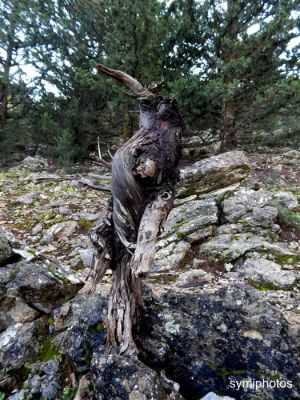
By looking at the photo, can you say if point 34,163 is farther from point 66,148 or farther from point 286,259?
point 286,259

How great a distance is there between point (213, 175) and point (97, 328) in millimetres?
5154

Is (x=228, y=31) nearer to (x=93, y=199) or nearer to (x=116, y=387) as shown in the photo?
(x=93, y=199)

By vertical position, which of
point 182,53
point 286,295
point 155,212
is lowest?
point 286,295

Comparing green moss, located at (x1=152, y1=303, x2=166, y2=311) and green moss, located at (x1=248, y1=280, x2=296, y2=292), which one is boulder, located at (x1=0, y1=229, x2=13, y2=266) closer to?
green moss, located at (x1=152, y1=303, x2=166, y2=311)

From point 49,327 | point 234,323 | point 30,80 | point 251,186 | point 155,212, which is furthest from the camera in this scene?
point 30,80

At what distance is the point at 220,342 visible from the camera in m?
2.63

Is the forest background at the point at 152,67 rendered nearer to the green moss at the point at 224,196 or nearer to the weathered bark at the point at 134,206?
the green moss at the point at 224,196

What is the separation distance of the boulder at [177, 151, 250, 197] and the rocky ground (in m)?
0.94

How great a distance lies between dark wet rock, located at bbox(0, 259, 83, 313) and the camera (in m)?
→ 3.26

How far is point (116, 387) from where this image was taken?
212 centimetres

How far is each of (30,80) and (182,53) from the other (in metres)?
6.29

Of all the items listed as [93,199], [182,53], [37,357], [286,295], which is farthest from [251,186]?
[37,357]

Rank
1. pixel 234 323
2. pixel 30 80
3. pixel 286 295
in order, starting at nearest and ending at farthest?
1. pixel 234 323
2. pixel 286 295
3. pixel 30 80

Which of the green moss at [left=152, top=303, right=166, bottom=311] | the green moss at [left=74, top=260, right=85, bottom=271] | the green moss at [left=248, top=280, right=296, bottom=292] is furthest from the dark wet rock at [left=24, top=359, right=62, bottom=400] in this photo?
the green moss at [left=248, top=280, right=296, bottom=292]
